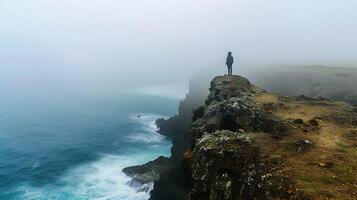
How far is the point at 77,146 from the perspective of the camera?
95.7 metres

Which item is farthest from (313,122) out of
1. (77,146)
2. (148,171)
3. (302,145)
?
(77,146)

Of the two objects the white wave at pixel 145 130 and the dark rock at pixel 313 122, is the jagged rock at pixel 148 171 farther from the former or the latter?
the dark rock at pixel 313 122

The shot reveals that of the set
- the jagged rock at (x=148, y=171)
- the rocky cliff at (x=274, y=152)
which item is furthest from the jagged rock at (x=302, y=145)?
the jagged rock at (x=148, y=171)

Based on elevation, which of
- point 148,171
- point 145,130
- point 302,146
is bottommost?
point 145,130

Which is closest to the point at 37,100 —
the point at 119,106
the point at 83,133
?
the point at 119,106

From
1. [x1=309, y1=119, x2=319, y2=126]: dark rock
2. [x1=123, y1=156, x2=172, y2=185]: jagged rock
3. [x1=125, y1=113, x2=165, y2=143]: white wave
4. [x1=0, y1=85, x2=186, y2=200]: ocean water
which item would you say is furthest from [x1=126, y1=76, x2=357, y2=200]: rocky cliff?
[x1=125, y1=113, x2=165, y2=143]: white wave

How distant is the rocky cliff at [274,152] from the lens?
2052 cm

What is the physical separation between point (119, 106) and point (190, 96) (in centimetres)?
4430

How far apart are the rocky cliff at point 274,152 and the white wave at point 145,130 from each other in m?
62.8

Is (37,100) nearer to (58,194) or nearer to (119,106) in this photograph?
(119,106)

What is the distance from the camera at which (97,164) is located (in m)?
81.1

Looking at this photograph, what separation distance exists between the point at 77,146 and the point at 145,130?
21.1m

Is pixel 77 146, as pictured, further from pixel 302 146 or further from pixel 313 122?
pixel 302 146

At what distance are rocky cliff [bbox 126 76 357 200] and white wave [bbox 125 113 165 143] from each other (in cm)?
6284
